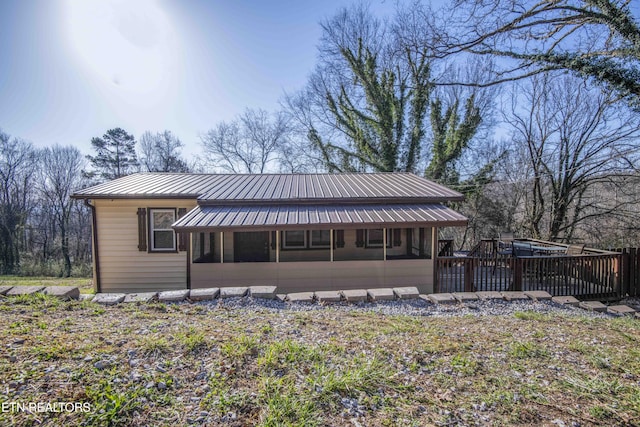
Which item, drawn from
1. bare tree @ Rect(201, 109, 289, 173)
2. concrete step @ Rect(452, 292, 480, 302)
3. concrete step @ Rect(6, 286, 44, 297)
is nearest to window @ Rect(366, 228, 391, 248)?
concrete step @ Rect(452, 292, 480, 302)

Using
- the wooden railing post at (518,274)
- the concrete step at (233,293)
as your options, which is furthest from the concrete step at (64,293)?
the wooden railing post at (518,274)

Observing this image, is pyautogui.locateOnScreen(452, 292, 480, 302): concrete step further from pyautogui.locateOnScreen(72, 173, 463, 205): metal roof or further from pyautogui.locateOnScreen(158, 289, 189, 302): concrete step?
pyautogui.locateOnScreen(158, 289, 189, 302): concrete step

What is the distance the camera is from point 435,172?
19047 mm

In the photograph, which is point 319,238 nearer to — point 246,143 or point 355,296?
point 355,296

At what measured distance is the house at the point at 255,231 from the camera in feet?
25.7

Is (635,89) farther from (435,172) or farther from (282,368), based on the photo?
(435,172)

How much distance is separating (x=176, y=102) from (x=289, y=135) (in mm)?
12067

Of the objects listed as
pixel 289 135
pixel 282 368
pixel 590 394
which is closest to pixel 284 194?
pixel 282 368

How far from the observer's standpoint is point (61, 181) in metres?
26.0

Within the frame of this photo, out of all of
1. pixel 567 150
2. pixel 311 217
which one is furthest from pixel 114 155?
pixel 567 150

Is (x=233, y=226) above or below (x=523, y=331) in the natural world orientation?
above

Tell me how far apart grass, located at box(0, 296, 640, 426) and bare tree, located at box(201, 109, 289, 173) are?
2339cm

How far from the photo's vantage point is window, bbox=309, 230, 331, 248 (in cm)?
1019

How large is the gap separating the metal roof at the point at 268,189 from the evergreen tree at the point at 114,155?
60.0 feet
